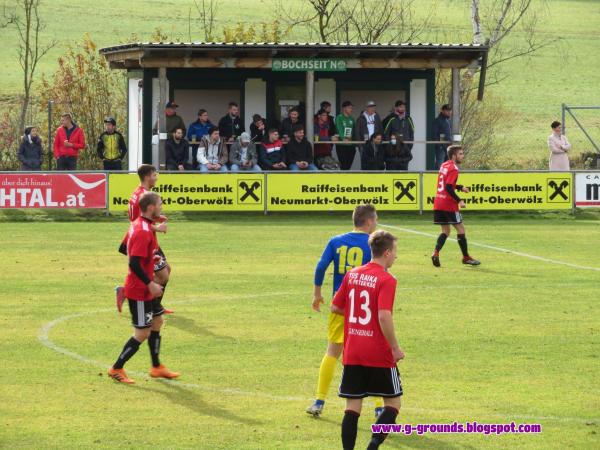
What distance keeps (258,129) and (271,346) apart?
18.0m

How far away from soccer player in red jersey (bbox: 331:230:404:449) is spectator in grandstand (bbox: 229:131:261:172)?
70.9ft

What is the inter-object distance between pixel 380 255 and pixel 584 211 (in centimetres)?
2271

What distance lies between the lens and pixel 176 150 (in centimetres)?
3153

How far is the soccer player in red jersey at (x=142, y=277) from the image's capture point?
12.6 metres

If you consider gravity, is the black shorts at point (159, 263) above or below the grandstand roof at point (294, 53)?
below

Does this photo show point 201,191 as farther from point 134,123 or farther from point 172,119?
point 134,123

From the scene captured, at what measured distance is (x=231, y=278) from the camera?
2066 centimetres

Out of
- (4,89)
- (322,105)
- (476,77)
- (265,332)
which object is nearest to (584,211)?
(322,105)

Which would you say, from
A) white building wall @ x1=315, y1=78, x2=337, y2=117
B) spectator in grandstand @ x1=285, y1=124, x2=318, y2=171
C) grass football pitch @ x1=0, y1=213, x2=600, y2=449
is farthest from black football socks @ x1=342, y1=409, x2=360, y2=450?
white building wall @ x1=315, y1=78, x2=337, y2=117

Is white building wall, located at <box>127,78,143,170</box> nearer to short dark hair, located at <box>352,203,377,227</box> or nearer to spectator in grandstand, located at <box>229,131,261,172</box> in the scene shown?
spectator in grandstand, located at <box>229,131,261,172</box>

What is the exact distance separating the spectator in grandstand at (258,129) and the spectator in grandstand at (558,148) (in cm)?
705

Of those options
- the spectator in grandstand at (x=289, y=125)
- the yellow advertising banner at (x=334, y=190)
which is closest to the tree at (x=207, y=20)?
the spectator in grandstand at (x=289, y=125)

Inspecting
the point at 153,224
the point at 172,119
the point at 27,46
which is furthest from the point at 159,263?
the point at 27,46

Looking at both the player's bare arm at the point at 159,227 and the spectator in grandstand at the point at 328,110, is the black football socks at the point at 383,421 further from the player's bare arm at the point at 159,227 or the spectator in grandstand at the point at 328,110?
the spectator in grandstand at the point at 328,110
